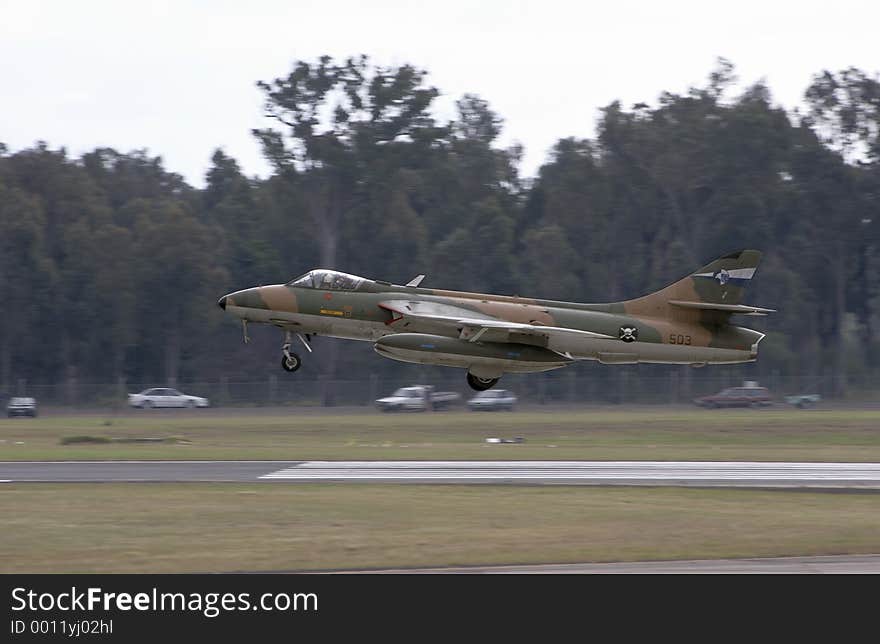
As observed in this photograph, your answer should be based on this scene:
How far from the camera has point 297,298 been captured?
96.5 ft

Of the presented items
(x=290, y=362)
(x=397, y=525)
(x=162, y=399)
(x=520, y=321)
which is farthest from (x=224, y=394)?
(x=397, y=525)

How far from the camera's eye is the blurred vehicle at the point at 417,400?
232 ft

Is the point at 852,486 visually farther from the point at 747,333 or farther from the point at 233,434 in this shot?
the point at 233,434

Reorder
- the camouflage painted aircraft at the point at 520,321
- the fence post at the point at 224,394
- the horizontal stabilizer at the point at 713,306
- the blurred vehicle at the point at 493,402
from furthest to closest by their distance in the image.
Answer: the fence post at the point at 224,394 < the blurred vehicle at the point at 493,402 < the camouflage painted aircraft at the point at 520,321 < the horizontal stabilizer at the point at 713,306

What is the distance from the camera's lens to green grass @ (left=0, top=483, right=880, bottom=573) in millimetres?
22281

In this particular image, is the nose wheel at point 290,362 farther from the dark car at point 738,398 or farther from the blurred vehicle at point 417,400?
the dark car at point 738,398

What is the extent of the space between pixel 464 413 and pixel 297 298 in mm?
39601

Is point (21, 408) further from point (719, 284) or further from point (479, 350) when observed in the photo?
point (719, 284)

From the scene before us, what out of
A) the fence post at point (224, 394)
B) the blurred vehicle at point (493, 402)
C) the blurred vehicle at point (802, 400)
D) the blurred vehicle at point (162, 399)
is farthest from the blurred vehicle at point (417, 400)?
the blurred vehicle at point (802, 400)

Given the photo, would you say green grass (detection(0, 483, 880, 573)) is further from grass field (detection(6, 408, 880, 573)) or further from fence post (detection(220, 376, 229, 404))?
fence post (detection(220, 376, 229, 404))

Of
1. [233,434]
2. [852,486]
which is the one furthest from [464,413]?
[852,486]

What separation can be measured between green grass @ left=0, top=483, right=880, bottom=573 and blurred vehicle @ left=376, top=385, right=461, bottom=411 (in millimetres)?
37541

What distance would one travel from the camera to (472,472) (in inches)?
1469

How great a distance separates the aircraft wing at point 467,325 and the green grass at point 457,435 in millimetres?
14670
